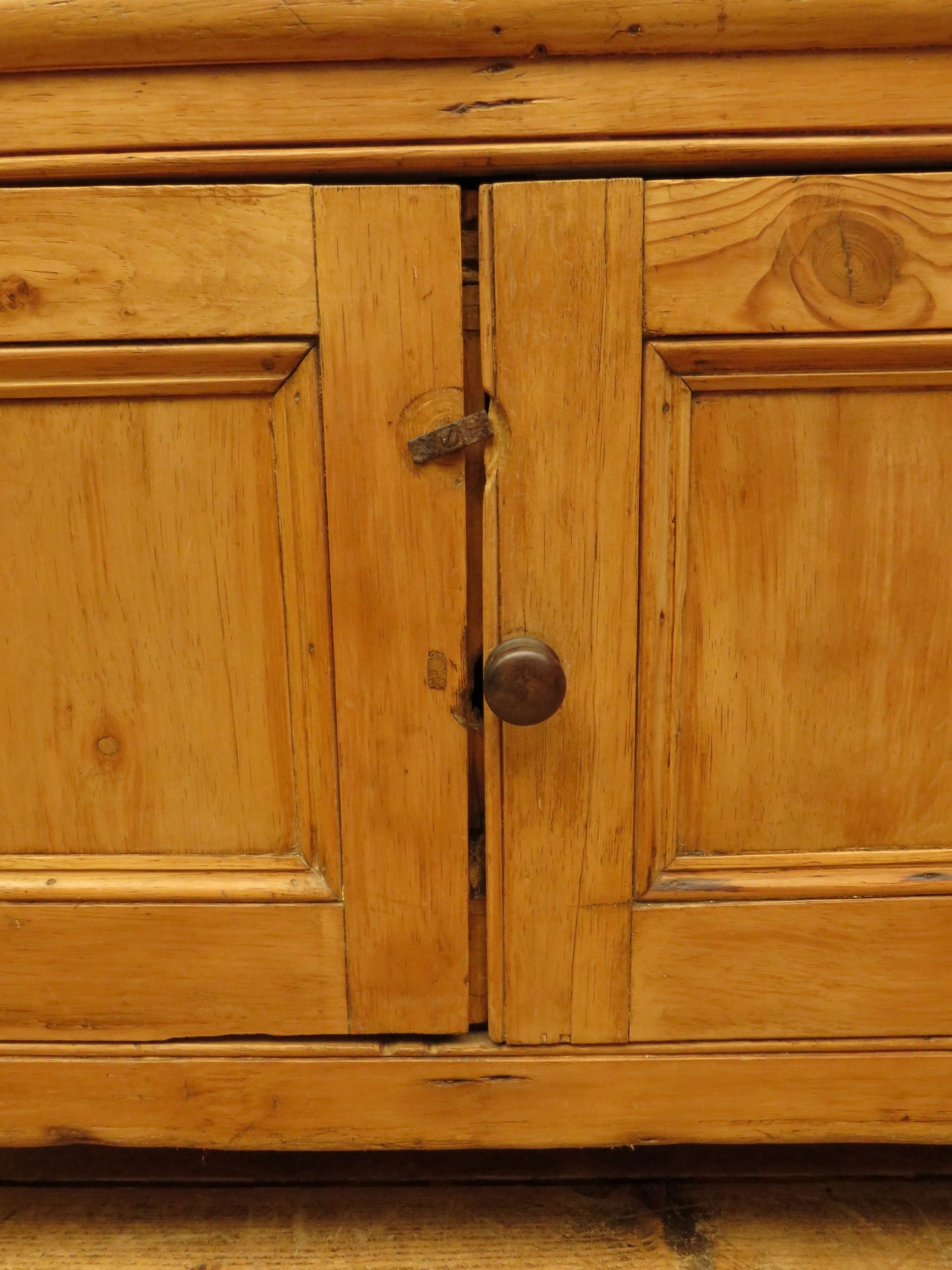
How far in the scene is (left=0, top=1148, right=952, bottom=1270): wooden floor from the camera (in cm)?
57

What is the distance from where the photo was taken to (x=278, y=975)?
53 cm

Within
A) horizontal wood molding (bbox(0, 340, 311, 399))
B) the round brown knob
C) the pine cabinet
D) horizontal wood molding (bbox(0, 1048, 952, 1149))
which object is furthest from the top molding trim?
horizontal wood molding (bbox(0, 1048, 952, 1149))

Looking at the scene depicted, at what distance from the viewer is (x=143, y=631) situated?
50cm

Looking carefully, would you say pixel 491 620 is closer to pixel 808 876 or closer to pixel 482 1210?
pixel 808 876

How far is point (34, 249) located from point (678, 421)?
376mm

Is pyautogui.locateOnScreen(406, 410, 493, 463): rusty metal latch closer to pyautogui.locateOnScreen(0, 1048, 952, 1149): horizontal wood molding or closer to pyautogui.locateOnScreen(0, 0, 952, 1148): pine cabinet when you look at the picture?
pyautogui.locateOnScreen(0, 0, 952, 1148): pine cabinet

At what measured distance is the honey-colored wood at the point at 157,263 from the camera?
1.49 feet

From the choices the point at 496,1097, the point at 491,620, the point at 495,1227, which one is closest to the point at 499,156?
the point at 491,620

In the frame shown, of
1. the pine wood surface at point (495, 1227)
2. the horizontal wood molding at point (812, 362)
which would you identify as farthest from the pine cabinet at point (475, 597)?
the pine wood surface at point (495, 1227)

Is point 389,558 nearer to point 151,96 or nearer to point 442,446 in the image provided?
point 442,446

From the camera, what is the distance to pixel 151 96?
448 mm

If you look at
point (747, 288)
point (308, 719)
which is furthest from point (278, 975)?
point (747, 288)

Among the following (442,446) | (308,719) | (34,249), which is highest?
(34,249)

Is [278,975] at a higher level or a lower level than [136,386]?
lower
